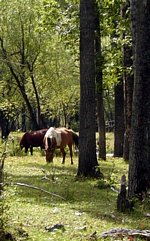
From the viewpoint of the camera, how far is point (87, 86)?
15703 mm

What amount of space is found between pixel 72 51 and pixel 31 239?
17588 millimetres

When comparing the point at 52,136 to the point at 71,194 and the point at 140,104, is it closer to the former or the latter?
the point at 71,194

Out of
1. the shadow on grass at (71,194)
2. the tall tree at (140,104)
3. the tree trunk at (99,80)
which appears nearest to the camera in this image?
the shadow on grass at (71,194)

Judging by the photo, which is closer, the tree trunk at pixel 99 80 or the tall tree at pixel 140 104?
the tall tree at pixel 140 104

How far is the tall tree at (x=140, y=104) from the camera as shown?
11.2m

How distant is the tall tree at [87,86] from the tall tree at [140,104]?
13.5ft

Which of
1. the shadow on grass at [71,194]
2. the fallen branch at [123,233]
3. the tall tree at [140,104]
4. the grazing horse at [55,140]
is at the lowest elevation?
the shadow on grass at [71,194]

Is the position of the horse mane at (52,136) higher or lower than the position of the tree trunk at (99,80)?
lower

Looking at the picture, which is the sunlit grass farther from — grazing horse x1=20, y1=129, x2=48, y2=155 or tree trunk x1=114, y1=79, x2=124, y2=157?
grazing horse x1=20, y1=129, x2=48, y2=155

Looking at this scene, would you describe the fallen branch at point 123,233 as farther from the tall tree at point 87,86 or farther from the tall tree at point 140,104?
the tall tree at point 87,86

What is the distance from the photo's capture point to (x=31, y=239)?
7523 millimetres

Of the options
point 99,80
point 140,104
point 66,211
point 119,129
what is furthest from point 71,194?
point 119,129

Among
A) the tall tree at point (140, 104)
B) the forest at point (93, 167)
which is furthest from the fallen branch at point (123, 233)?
the tall tree at point (140, 104)

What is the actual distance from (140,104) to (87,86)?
4495 millimetres
